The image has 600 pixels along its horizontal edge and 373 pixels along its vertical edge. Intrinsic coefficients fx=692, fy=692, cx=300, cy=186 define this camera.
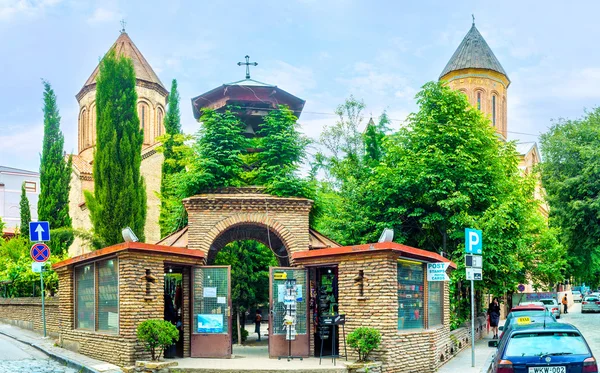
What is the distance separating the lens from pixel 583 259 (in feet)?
145

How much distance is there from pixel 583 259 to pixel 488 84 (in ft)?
83.2

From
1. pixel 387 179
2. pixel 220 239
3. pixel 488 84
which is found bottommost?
pixel 220 239

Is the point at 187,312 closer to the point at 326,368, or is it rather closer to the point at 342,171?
the point at 326,368

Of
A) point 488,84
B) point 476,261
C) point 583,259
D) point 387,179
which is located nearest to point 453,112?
point 387,179

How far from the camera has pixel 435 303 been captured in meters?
18.0

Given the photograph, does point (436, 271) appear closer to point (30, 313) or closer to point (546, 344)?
point (546, 344)

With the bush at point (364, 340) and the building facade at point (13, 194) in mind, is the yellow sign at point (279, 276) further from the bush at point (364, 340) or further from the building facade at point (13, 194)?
the building facade at point (13, 194)

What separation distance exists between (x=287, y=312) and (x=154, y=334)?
11.3ft

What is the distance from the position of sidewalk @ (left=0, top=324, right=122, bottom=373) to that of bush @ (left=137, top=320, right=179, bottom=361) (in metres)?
0.79

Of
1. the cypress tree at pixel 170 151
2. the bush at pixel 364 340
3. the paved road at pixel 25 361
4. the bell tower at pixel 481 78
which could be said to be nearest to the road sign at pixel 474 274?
the bush at pixel 364 340

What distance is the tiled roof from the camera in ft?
173

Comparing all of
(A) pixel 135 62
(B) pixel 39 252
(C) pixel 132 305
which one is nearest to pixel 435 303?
(C) pixel 132 305

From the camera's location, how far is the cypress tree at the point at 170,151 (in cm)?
3733

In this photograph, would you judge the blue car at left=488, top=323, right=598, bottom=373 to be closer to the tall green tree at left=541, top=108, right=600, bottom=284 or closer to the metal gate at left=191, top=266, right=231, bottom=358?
the metal gate at left=191, top=266, right=231, bottom=358
